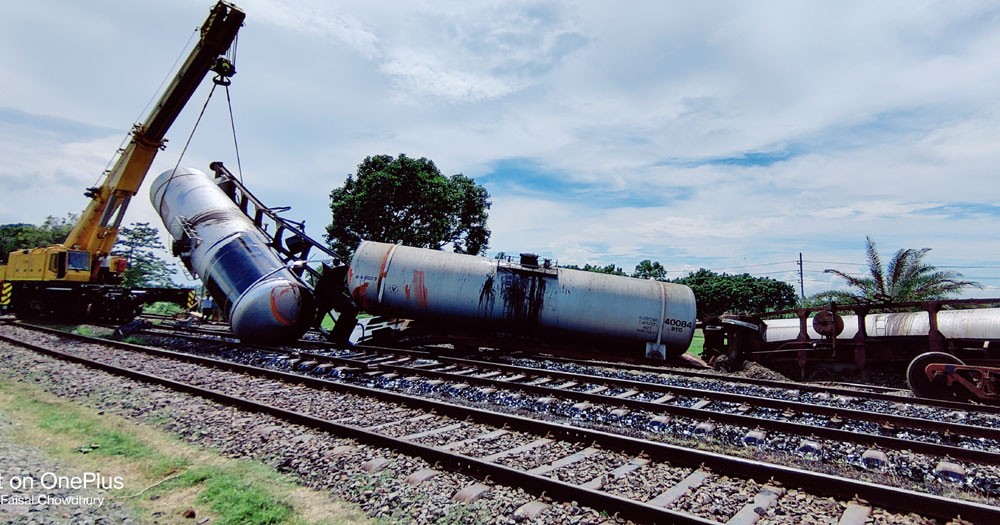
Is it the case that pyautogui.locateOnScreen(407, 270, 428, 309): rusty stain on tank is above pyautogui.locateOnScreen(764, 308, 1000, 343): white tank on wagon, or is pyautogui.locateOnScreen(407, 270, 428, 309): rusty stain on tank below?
above

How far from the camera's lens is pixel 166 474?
15.5 feet

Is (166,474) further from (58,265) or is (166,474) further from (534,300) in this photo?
(58,265)

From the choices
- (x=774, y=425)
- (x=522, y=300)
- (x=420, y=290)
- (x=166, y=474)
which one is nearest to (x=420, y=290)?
(x=420, y=290)

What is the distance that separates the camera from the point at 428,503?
420 centimetres

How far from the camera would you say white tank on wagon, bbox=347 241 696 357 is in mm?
12789

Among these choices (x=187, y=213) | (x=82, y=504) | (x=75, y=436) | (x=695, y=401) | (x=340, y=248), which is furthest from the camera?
(x=340, y=248)

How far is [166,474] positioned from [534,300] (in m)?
9.14

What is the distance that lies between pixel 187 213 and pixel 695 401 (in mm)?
14202

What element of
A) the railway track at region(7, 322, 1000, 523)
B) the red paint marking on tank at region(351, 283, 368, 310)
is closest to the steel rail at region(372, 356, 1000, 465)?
the railway track at region(7, 322, 1000, 523)

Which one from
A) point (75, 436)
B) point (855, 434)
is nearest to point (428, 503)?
point (75, 436)

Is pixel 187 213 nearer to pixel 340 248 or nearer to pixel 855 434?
pixel 855 434

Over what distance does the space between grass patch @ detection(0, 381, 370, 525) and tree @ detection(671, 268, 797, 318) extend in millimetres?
33497

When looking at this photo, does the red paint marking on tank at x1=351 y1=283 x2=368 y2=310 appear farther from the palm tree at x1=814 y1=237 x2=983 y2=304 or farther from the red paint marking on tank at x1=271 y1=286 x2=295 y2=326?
the palm tree at x1=814 y1=237 x2=983 y2=304

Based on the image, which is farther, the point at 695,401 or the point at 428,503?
the point at 695,401
